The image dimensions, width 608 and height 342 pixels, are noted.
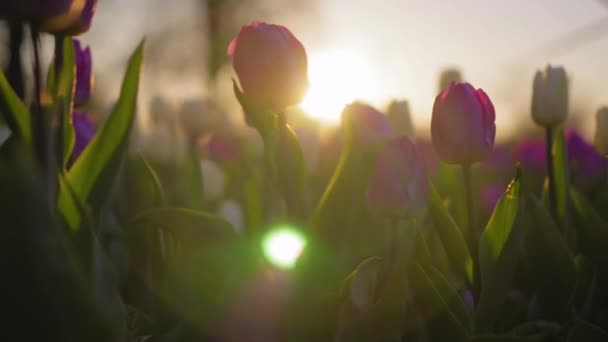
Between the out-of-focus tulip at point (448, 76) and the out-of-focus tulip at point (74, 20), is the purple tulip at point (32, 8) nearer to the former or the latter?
the out-of-focus tulip at point (74, 20)

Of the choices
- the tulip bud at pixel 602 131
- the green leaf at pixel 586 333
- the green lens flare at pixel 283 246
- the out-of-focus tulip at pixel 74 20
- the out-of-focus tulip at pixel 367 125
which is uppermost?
the out-of-focus tulip at pixel 74 20

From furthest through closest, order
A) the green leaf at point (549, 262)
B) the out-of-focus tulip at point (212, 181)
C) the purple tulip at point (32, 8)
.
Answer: the out-of-focus tulip at point (212, 181), the green leaf at point (549, 262), the purple tulip at point (32, 8)

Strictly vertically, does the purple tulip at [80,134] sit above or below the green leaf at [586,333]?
above

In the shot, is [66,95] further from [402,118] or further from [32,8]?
[402,118]

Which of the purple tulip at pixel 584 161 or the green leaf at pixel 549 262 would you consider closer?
the green leaf at pixel 549 262

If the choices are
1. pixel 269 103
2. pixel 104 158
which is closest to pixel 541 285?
pixel 269 103

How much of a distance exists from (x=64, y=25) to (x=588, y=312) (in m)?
0.73

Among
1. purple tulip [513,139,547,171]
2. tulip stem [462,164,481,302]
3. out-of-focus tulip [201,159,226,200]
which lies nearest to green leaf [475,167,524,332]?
tulip stem [462,164,481,302]

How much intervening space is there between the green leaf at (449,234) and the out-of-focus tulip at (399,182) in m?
0.06

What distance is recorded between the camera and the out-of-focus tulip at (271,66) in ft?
2.41

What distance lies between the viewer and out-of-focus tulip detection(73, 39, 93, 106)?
891 mm

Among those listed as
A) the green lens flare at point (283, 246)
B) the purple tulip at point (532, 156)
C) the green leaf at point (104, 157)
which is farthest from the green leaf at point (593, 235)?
the purple tulip at point (532, 156)

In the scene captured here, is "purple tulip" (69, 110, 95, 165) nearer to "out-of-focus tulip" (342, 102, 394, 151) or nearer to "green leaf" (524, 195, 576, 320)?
"out-of-focus tulip" (342, 102, 394, 151)

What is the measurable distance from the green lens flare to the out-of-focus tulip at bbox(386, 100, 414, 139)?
0.44 m
